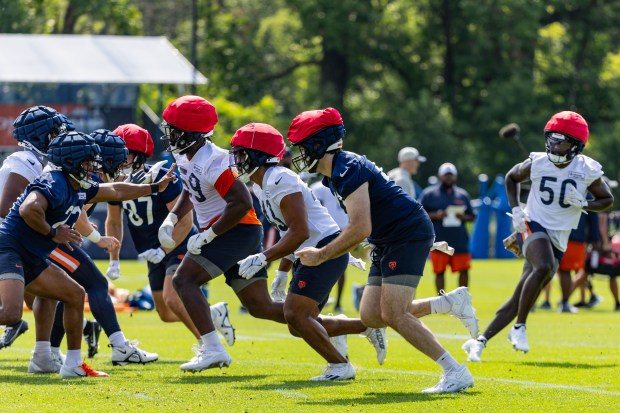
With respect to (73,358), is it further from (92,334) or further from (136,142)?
(136,142)

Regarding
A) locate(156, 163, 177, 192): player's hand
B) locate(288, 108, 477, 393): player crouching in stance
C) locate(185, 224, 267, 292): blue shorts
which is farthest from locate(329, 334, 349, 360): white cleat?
locate(156, 163, 177, 192): player's hand

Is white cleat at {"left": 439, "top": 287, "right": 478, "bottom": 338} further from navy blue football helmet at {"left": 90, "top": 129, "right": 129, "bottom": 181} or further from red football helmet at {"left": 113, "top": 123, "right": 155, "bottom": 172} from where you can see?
red football helmet at {"left": 113, "top": 123, "right": 155, "bottom": 172}

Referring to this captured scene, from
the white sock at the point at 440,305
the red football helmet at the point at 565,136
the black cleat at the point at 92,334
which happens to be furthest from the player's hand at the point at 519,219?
the black cleat at the point at 92,334

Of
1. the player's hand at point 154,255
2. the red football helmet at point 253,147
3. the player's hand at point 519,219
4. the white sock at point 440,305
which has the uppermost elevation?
the red football helmet at point 253,147

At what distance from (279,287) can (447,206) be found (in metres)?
8.30

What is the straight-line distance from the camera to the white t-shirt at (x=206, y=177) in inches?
376

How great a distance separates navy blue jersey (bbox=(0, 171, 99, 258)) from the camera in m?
8.94

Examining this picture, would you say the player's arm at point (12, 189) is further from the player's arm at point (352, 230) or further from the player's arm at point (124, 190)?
the player's arm at point (352, 230)

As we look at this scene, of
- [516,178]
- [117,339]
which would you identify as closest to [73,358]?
[117,339]

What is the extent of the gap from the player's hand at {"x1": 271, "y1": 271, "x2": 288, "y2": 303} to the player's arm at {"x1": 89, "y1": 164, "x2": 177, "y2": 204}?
1.12 m

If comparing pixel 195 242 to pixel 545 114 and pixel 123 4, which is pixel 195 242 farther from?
pixel 545 114

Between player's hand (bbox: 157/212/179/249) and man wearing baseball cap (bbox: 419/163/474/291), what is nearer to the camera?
player's hand (bbox: 157/212/179/249)

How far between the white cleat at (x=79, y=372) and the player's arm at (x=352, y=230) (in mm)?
2167

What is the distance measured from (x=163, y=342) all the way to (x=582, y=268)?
24.1 ft
